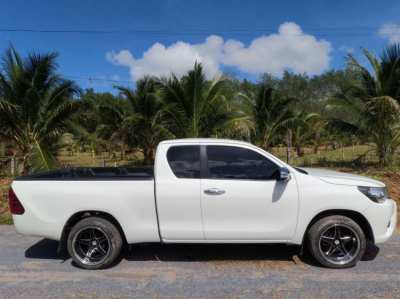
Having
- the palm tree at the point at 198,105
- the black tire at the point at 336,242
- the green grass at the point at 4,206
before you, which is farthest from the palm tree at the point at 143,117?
Result: the black tire at the point at 336,242

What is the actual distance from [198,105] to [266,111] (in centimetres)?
379

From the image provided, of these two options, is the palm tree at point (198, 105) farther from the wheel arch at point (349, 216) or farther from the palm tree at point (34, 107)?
the wheel arch at point (349, 216)

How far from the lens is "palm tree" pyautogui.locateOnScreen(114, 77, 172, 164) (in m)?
13.8

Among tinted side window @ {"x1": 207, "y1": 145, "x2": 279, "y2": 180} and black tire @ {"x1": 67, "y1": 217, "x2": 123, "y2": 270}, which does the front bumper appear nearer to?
tinted side window @ {"x1": 207, "y1": 145, "x2": 279, "y2": 180}

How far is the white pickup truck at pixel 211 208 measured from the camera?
13.7ft

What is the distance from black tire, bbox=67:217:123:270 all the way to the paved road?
0.15 m

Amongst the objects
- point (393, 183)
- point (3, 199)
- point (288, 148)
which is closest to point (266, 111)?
point (288, 148)

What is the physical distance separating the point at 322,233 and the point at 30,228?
410cm

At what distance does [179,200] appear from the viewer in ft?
13.8

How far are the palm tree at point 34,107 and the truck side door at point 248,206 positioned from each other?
7.48 metres

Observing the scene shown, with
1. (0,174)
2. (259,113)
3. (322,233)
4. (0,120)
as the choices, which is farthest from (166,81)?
(322,233)

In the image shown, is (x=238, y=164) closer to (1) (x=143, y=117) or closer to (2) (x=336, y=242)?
(2) (x=336, y=242)

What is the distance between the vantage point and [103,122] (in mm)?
16797

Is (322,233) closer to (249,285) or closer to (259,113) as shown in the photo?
(249,285)
